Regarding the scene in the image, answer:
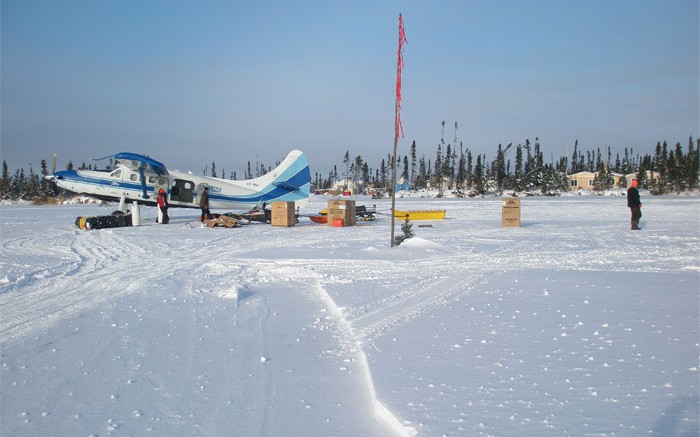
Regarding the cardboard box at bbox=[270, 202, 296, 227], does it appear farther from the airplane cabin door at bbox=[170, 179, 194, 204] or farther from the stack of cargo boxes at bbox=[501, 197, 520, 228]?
the stack of cargo boxes at bbox=[501, 197, 520, 228]

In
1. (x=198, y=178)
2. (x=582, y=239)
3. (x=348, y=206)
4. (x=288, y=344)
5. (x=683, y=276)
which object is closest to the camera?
(x=288, y=344)

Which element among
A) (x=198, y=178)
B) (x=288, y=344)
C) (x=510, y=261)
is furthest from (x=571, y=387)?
(x=198, y=178)

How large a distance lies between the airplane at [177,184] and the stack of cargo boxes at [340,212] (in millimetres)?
4482

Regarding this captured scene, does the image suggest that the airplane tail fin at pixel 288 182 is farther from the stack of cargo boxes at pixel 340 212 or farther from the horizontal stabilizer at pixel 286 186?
the stack of cargo boxes at pixel 340 212

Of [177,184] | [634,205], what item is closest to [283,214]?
[177,184]

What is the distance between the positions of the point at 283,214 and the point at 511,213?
8.50m

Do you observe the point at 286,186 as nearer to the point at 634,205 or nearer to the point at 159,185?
the point at 159,185

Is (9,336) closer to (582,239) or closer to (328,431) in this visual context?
(328,431)

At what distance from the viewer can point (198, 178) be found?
18781mm

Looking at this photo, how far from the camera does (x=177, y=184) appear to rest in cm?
1839

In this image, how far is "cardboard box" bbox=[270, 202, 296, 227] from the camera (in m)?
16.3

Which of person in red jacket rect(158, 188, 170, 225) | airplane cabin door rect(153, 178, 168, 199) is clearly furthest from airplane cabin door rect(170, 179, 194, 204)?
person in red jacket rect(158, 188, 170, 225)

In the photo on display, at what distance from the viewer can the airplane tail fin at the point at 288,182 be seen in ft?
66.0

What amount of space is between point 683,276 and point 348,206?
1127 centimetres
